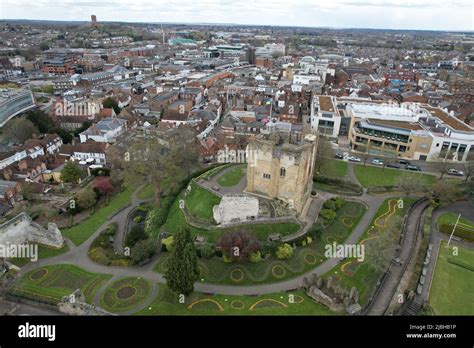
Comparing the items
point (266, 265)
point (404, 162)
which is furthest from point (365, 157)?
point (266, 265)

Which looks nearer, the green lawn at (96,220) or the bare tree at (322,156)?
the green lawn at (96,220)

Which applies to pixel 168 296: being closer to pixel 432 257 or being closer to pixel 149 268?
pixel 149 268

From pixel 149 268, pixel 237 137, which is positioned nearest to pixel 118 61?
pixel 237 137

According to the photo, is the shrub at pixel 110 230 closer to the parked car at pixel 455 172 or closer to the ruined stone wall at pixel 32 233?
the ruined stone wall at pixel 32 233

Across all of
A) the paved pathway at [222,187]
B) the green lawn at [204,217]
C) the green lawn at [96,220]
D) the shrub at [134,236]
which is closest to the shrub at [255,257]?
the green lawn at [204,217]

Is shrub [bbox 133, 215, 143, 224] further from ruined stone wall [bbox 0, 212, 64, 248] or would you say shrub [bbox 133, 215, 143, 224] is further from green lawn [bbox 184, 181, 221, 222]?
ruined stone wall [bbox 0, 212, 64, 248]

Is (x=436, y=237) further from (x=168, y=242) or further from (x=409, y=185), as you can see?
(x=168, y=242)
